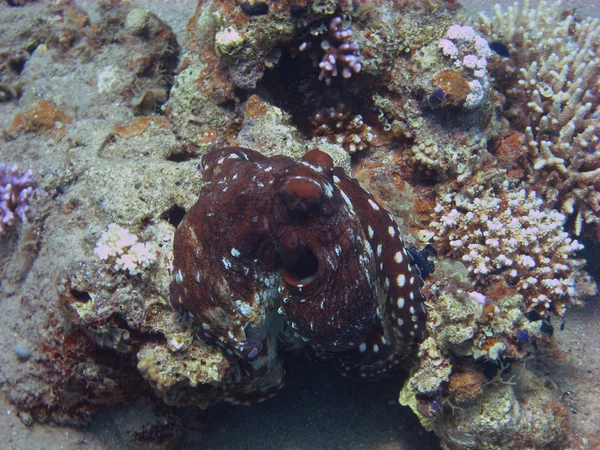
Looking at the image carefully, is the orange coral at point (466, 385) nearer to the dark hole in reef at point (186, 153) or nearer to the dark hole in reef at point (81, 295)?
the dark hole in reef at point (81, 295)

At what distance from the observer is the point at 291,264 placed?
2539 millimetres

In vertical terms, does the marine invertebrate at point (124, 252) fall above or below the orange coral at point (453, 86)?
below

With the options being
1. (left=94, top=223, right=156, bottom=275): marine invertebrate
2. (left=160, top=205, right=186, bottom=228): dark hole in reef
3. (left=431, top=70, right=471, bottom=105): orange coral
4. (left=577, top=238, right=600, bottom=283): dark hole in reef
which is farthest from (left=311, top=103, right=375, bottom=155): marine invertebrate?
(left=577, top=238, right=600, bottom=283): dark hole in reef

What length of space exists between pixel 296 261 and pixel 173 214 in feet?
4.78

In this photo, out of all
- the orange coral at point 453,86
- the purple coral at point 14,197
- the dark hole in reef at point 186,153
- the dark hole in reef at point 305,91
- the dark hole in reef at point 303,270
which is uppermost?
the orange coral at point 453,86

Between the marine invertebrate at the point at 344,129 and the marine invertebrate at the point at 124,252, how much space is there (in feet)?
A: 7.28

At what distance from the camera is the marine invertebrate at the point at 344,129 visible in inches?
166

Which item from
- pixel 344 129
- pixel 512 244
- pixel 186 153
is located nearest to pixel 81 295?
pixel 186 153

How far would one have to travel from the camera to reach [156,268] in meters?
3.04

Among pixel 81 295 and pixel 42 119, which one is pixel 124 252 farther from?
pixel 42 119

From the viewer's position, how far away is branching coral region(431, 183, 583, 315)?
3.59 m

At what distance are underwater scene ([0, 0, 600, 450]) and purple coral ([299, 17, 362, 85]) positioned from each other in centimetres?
2

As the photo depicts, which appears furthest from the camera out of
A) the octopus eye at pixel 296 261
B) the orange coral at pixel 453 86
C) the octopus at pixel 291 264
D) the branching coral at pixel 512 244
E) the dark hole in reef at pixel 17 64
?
the dark hole in reef at pixel 17 64

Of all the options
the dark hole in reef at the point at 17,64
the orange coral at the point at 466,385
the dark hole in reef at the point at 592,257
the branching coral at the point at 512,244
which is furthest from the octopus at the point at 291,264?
the dark hole in reef at the point at 17,64
